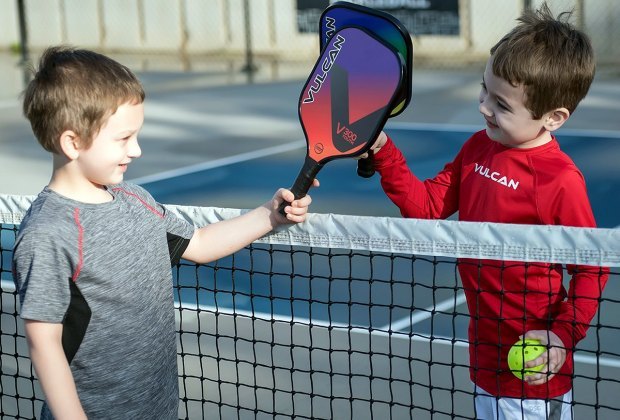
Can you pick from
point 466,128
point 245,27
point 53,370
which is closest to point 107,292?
point 53,370

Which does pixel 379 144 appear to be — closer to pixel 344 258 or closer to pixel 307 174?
pixel 307 174

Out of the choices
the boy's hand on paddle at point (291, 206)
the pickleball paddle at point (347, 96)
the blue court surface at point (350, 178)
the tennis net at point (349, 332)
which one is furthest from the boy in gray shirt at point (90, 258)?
the blue court surface at point (350, 178)

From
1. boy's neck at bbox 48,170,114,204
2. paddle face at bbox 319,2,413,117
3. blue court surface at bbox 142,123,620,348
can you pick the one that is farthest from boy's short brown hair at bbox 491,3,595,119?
boy's neck at bbox 48,170,114,204

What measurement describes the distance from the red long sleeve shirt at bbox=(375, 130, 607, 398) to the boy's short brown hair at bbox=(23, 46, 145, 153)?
0.90m

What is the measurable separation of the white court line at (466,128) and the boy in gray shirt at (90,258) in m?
8.43

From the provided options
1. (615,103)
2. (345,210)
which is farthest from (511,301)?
(615,103)

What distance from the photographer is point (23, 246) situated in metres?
2.45

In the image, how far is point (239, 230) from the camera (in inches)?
118

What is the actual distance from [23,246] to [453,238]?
1216 millimetres

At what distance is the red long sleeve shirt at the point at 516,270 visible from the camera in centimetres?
281

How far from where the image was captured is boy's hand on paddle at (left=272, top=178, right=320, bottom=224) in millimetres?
2924

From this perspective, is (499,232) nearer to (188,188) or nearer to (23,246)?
(23,246)

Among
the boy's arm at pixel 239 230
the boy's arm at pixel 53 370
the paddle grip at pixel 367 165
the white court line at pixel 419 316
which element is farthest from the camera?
the white court line at pixel 419 316

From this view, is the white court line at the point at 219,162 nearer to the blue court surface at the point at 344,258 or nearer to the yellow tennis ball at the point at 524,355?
the blue court surface at the point at 344,258
